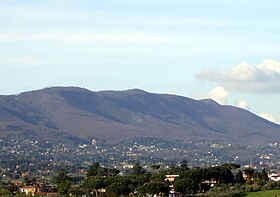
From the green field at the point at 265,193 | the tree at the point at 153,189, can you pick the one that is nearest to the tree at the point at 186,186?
the tree at the point at 153,189

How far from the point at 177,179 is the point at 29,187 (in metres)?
19.6

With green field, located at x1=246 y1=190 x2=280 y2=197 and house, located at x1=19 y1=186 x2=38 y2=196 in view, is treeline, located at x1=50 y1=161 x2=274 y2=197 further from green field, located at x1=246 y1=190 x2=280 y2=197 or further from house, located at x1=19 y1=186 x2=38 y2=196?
house, located at x1=19 y1=186 x2=38 y2=196

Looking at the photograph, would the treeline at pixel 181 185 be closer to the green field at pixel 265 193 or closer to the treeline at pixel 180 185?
the treeline at pixel 180 185

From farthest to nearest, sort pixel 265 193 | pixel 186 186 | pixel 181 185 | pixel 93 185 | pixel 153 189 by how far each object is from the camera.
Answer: pixel 93 185 < pixel 186 186 < pixel 181 185 < pixel 153 189 < pixel 265 193

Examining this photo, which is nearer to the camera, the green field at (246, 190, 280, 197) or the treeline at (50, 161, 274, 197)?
the green field at (246, 190, 280, 197)

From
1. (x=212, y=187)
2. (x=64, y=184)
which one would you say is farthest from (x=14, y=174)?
(x=212, y=187)

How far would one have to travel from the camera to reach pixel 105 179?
74.6m

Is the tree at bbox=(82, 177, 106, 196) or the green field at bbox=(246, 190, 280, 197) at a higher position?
the tree at bbox=(82, 177, 106, 196)

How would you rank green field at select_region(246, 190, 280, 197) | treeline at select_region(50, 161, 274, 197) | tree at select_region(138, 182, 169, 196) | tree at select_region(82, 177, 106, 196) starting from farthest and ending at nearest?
tree at select_region(82, 177, 106, 196) → treeline at select_region(50, 161, 274, 197) → tree at select_region(138, 182, 169, 196) → green field at select_region(246, 190, 280, 197)

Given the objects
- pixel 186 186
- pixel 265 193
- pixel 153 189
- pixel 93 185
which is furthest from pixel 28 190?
pixel 265 193

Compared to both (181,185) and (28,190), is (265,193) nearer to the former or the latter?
(181,185)

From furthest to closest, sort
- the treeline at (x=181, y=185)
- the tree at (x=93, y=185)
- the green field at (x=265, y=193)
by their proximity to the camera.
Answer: the tree at (x=93, y=185)
the treeline at (x=181, y=185)
the green field at (x=265, y=193)

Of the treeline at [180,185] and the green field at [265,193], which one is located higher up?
the treeline at [180,185]

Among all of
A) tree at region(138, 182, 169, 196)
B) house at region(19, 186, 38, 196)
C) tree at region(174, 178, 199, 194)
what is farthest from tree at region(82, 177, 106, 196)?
house at region(19, 186, 38, 196)
